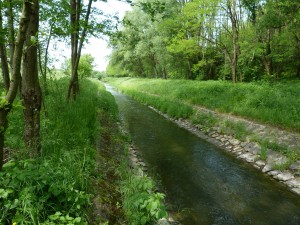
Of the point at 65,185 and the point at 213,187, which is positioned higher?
the point at 65,185

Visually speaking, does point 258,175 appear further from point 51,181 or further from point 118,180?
point 51,181

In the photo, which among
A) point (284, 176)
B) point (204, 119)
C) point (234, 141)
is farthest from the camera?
point (204, 119)

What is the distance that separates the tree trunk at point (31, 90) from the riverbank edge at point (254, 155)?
6.13 meters

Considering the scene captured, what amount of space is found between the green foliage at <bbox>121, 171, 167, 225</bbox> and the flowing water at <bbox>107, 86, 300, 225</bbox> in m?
1.19

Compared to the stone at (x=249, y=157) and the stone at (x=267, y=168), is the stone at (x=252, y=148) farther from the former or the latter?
the stone at (x=267, y=168)

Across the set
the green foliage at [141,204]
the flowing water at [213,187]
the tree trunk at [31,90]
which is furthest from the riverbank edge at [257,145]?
the tree trunk at [31,90]

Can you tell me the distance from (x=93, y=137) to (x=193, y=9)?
1331 cm

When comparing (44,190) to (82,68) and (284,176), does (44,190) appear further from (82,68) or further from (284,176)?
(82,68)

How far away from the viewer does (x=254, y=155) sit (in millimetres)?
8031

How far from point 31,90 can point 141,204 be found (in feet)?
8.65

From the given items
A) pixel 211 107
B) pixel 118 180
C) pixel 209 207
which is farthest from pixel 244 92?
pixel 118 180

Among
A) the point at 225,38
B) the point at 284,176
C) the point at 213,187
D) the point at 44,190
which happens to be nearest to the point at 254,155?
the point at 284,176

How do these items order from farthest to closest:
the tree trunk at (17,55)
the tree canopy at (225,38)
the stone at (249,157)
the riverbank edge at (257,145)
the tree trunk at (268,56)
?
1. the tree trunk at (268,56)
2. the tree canopy at (225,38)
3. the stone at (249,157)
4. the riverbank edge at (257,145)
5. the tree trunk at (17,55)

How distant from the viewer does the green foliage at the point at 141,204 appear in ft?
11.3
